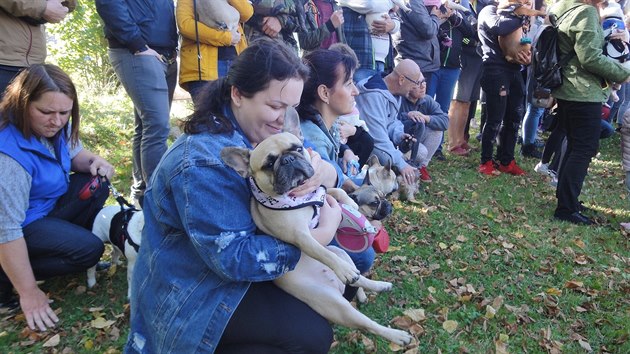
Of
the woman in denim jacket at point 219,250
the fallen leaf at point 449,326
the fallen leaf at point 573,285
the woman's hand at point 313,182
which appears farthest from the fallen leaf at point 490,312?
the woman's hand at point 313,182

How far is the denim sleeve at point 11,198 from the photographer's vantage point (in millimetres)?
2562

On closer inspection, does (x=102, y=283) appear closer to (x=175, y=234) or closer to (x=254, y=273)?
(x=175, y=234)

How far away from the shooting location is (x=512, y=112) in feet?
20.2

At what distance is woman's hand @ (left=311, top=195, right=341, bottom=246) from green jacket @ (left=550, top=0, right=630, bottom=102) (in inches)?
136

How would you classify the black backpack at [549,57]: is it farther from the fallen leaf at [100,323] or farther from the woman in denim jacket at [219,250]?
the fallen leaf at [100,323]

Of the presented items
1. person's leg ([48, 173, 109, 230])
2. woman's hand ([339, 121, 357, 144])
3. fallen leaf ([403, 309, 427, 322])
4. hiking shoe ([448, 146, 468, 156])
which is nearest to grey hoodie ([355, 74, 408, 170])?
woman's hand ([339, 121, 357, 144])

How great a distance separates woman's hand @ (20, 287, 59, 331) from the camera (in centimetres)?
279

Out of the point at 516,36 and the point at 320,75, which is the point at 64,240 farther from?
the point at 516,36

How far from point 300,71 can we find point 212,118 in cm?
51

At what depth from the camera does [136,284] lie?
2.05m

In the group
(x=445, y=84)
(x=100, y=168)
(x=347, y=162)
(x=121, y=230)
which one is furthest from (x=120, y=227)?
(x=445, y=84)

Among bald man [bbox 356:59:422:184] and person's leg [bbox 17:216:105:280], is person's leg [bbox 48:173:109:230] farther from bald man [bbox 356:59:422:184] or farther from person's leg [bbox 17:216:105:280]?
bald man [bbox 356:59:422:184]

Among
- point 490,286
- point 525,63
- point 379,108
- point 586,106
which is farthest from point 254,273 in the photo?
point 525,63

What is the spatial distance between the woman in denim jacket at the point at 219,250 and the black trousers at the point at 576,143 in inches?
142
